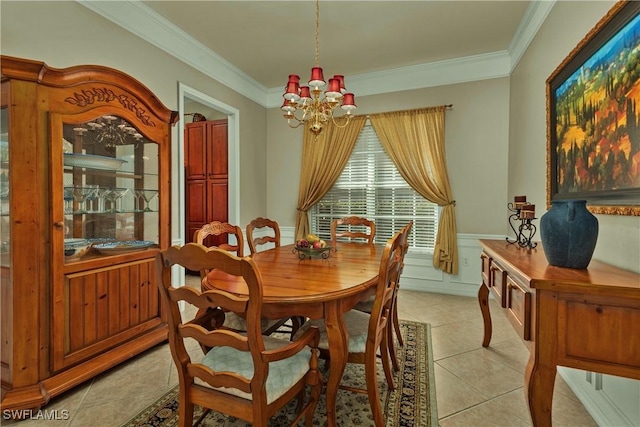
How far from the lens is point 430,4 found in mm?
2600

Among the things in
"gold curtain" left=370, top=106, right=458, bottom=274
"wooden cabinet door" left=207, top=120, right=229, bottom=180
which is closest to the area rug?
"gold curtain" left=370, top=106, right=458, bottom=274

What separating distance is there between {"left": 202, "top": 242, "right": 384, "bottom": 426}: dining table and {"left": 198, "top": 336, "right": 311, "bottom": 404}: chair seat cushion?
6.3 inches

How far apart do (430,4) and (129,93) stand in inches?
101

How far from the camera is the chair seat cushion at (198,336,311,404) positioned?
1167 mm

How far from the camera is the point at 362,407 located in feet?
5.56

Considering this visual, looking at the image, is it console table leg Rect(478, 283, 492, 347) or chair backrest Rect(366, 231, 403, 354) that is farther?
console table leg Rect(478, 283, 492, 347)

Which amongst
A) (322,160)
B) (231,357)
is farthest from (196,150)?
(231,357)

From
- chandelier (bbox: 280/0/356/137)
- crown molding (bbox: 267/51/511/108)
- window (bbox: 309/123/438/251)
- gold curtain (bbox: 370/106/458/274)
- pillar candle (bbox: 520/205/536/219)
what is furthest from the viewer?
window (bbox: 309/123/438/251)

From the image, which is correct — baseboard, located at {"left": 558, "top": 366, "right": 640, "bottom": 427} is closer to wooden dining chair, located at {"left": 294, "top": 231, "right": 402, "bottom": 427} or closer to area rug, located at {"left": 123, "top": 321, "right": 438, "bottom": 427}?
area rug, located at {"left": 123, "top": 321, "right": 438, "bottom": 427}

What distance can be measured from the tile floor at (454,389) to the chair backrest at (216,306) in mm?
859

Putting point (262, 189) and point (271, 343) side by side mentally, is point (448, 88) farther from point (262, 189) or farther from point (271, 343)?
point (271, 343)

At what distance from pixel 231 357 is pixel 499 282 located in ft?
5.03

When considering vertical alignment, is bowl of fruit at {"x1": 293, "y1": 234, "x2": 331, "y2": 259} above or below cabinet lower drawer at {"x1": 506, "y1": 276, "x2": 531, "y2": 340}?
above

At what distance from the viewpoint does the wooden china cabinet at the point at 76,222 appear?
164cm
